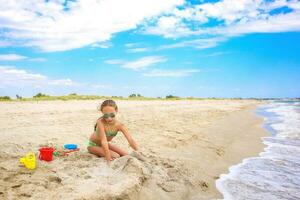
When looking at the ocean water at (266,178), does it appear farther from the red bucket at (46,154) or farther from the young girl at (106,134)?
the red bucket at (46,154)

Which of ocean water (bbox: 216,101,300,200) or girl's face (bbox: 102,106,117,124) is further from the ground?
girl's face (bbox: 102,106,117,124)

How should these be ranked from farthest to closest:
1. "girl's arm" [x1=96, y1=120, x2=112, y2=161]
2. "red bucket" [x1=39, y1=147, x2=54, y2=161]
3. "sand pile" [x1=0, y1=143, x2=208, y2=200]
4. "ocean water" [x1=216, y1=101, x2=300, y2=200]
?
"girl's arm" [x1=96, y1=120, x2=112, y2=161]
"red bucket" [x1=39, y1=147, x2=54, y2=161]
"ocean water" [x1=216, y1=101, x2=300, y2=200]
"sand pile" [x1=0, y1=143, x2=208, y2=200]

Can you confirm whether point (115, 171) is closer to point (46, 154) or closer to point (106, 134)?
point (46, 154)

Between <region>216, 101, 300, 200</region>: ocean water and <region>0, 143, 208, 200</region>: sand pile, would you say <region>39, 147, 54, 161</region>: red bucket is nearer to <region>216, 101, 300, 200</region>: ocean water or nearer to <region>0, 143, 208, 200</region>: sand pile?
<region>0, 143, 208, 200</region>: sand pile

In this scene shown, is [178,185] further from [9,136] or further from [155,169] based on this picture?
[9,136]

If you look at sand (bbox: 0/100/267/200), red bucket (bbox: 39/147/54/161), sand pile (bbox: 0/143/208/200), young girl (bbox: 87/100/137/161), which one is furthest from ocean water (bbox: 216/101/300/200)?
red bucket (bbox: 39/147/54/161)

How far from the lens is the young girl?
5963 mm

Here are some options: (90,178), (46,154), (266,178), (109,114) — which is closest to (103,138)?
(109,114)

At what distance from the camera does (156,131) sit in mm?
10258

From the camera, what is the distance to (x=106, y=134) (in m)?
6.32

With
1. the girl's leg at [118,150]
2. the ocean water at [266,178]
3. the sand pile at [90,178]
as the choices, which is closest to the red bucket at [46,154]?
the sand pile at [90,178]

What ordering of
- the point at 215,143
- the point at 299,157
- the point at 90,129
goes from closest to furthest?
the point at 299,157
the point at 215,143
the point at 90,129

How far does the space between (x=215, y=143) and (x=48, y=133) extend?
4.48m

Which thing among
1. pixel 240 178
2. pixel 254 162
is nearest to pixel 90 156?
pixel 240 178
